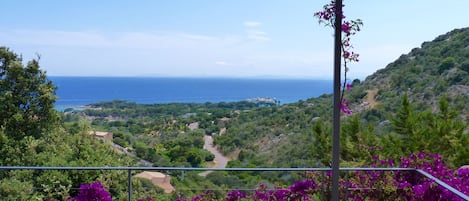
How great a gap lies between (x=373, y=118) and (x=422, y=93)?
1765mm

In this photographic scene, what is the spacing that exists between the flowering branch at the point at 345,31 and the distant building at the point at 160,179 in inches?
86.9

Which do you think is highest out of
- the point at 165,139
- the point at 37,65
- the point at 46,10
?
the point at 46,10

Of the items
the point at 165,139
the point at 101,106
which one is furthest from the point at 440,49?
the point at 101,106

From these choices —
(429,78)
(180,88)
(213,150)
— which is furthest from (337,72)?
(180,88)

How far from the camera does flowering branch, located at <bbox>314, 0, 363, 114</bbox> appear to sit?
89.5 inches

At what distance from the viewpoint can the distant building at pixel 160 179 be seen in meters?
4.08

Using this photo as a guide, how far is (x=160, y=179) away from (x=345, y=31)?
2978 mm

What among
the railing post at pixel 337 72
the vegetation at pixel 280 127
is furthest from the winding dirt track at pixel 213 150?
the railing post at pixel 337 72

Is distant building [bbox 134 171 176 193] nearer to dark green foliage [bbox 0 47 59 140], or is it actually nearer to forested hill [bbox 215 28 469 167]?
forested hill [bbox 215 28 469 167]

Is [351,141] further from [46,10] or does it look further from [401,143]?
[46,10]

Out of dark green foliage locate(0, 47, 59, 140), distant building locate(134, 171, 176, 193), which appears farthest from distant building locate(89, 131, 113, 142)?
distant building locate(134, 171, 176, 193)

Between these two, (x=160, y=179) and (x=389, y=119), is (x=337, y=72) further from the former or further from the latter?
(x=389, y=119)

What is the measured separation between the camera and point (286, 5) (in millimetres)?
3193

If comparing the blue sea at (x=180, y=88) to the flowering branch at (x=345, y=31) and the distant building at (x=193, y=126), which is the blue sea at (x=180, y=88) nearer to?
the distant building at (x=193, y=126)
